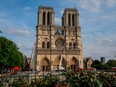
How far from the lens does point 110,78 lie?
22.1ft

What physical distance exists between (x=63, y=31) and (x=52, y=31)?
442cm

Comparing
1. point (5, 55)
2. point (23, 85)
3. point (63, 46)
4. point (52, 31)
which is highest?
point (52, 31)

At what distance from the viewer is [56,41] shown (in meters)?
73.0

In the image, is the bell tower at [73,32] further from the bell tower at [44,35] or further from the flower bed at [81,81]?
the flower bed at [81,81]

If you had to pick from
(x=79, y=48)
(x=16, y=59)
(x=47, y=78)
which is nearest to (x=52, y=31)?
(x=79, y=48)

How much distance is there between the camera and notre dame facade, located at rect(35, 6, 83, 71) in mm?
68688

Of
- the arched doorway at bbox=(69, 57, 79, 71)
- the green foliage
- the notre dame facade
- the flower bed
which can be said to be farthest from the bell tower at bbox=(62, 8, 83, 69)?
the flower bed

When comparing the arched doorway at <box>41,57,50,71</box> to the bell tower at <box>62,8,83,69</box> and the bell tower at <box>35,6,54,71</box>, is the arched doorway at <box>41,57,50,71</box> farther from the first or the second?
the bell tower at <box>62,8,83,69</box>

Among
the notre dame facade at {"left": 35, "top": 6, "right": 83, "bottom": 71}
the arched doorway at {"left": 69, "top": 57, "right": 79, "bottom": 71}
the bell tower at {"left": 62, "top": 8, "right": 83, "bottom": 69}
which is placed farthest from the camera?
the bell tower at {"left": 62, "top": 8, "right": 83, "bottom": 69}

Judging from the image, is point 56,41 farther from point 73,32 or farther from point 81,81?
point 81,81

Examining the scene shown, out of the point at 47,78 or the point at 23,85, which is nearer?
the point at 23,85

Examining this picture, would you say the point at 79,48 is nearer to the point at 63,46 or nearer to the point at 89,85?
the point at 63,46

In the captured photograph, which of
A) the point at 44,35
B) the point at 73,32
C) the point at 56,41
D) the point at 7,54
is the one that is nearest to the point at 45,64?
the point at 56,41

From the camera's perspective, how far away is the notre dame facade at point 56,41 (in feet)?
225
